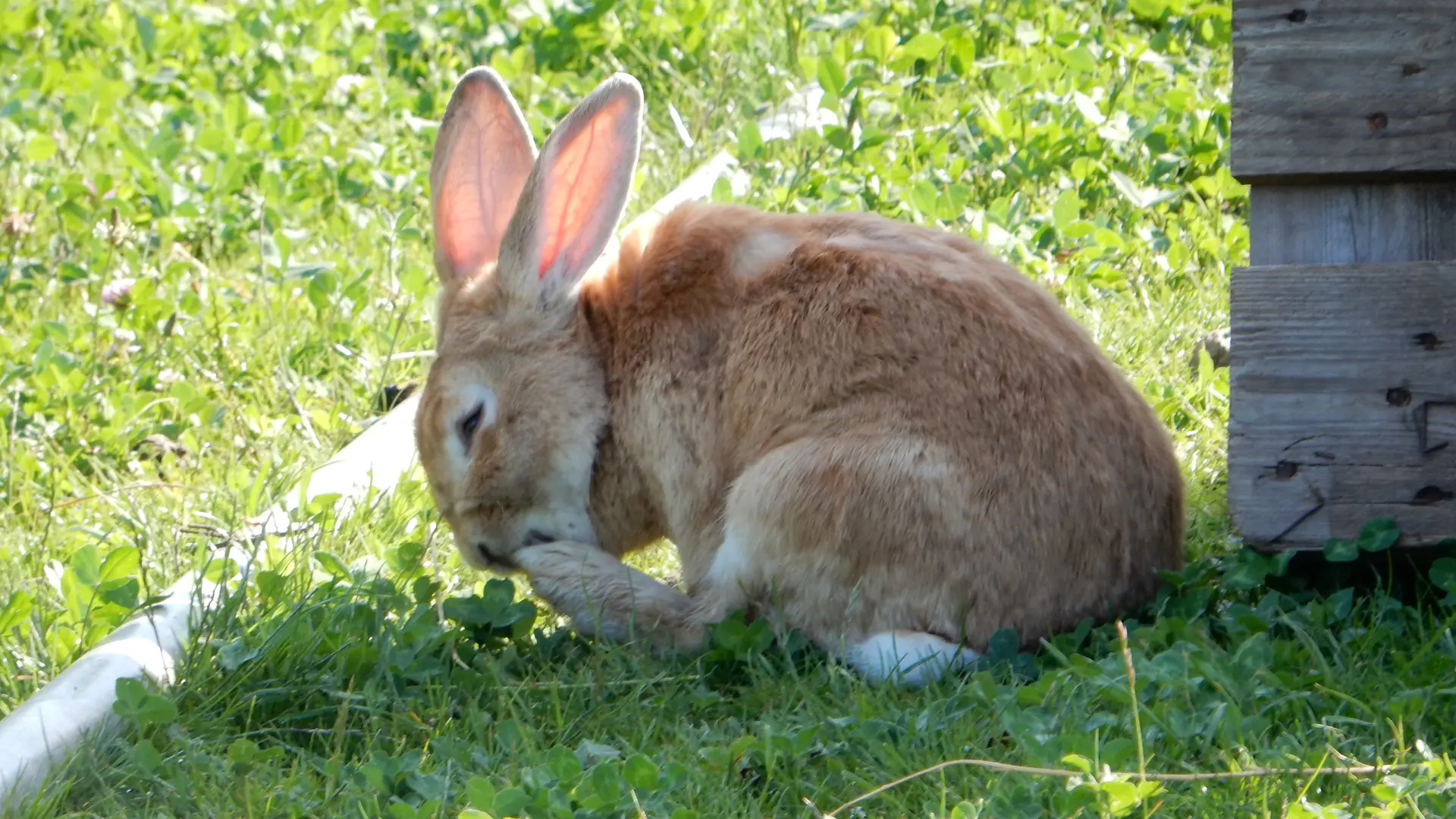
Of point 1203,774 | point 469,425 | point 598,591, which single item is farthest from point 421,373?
point 1203,774

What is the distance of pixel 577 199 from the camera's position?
13.3ft

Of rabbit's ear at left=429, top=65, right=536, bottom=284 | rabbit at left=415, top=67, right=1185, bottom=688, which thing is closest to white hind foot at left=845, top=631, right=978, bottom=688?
rabbit at left=415, top=67, right=1185, bottom=688

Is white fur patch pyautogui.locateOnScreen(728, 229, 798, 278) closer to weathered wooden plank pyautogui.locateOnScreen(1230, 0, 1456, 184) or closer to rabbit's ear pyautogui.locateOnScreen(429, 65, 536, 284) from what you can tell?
rabbit's ear pyautogui.locateOnScreen(429, 65, 536, 284)

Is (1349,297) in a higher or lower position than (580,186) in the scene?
lower

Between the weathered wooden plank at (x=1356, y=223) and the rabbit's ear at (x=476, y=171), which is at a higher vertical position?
the rabbit's ear at (x=476, y=171)

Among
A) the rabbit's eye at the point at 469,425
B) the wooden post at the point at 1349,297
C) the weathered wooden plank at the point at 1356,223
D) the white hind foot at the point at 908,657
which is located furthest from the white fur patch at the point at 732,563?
the weathered wooden plank at the point at 1356,223

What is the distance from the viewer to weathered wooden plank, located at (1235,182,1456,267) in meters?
3.68

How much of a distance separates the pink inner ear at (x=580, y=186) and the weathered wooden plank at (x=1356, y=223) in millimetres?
1405

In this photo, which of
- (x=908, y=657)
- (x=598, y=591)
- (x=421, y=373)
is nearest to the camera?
(x=908, y=657)

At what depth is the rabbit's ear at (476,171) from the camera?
169 inches

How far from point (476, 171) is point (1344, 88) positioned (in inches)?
78.6

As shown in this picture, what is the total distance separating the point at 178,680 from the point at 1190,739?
1938mm

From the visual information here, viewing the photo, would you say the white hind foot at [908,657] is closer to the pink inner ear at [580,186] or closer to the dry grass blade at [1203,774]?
the dry grass blade at [1203,774]

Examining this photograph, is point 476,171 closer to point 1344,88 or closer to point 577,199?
point 577,199
